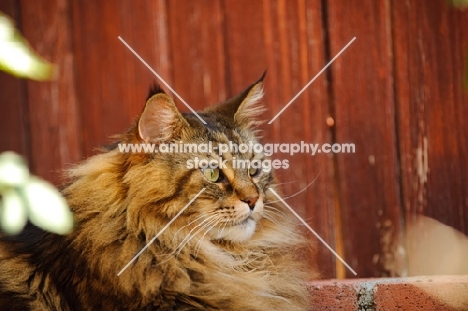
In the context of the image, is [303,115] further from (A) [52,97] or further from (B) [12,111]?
(B) [12,111]

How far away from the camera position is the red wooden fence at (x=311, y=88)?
2.42 m

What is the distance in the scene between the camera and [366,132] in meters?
2.46

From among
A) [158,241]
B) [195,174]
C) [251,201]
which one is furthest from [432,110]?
[158,241]

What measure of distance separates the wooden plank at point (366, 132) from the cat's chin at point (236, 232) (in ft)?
1.82

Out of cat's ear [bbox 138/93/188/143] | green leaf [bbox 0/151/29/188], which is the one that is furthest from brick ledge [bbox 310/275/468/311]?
green leaf [bbox 0/151/29/188]

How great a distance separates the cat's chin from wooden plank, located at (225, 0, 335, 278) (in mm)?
447

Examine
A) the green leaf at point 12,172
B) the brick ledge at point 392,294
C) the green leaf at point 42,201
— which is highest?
the green leaf at point 12,172

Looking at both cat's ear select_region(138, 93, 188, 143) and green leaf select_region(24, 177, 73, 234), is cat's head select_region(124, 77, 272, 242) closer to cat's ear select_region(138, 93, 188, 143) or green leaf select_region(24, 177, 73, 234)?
cat's ear select_region(138, 93, 188, 143)

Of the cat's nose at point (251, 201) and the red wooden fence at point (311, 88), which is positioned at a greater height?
the red wooden fence at point (311, 88)

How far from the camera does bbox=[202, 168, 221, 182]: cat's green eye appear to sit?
200 centimetres

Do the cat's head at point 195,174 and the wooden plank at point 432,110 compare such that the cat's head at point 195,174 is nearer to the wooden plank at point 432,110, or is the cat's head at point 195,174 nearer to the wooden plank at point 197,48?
the wooden plank at point 197,48

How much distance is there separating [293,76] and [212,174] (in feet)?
2.21

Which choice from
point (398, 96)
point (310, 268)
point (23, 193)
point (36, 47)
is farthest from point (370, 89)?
point (23, 193)

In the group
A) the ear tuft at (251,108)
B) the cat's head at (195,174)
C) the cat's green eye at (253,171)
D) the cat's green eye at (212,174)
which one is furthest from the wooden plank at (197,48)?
the cat's green eye at (212,174)
